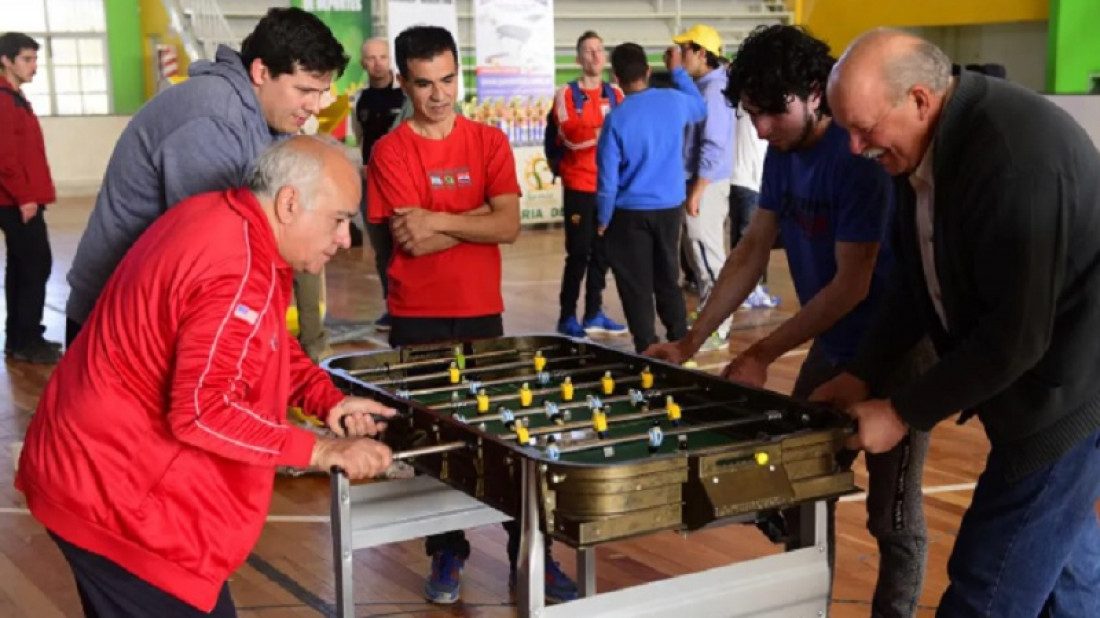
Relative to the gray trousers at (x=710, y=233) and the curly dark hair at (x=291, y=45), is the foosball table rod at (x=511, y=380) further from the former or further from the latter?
the gray trousers at (x=710, y=233)

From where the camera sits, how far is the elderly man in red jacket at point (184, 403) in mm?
2252

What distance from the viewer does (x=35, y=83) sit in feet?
59.0

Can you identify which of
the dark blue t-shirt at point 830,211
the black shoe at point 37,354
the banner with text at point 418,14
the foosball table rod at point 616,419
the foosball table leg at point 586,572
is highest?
the banner with text at point 418,14

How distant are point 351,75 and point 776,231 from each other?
907cm

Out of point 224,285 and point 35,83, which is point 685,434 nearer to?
point 224,285

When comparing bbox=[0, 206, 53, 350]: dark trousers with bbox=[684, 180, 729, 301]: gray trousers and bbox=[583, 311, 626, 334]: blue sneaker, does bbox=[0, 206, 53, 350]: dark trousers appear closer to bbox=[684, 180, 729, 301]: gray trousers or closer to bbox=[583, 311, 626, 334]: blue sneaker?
bbox=[583, 311, 626, 334]: blue sneaker

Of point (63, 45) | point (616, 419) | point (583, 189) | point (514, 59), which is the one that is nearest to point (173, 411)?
point (616, 419)

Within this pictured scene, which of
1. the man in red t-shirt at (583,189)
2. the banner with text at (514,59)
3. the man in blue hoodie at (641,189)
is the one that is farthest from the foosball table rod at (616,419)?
the banner with text at (514,59)

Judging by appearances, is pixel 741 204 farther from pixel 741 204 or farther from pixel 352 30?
pixel 352 30

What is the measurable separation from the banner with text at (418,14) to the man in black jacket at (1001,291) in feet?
29.8

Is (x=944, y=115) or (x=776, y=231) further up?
(x=944, y=115)

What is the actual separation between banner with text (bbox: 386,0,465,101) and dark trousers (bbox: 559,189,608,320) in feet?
12.6

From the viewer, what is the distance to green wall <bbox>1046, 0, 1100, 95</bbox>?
13.0 meters

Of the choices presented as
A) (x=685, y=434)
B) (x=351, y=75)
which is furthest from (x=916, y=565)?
(x=351, y=75)
